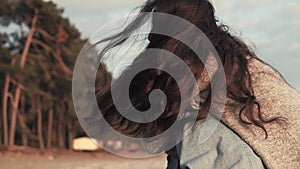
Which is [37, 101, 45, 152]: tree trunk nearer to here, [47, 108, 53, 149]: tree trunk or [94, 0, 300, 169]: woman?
[47, 108, 53, 149]: tree trunk

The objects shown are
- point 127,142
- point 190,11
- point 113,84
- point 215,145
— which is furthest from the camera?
point 127,142

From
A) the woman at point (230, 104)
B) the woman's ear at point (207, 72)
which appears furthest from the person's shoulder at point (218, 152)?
the woman's ear at point (207, 72)

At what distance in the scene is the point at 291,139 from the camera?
4.94ft

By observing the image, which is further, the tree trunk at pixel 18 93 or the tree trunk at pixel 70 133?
the tree trunk at pixel 70 133

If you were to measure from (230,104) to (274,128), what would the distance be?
117mm

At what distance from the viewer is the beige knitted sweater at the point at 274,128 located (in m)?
1.49

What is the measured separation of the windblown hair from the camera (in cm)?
153

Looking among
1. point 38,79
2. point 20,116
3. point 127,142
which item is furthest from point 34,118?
point 127,142

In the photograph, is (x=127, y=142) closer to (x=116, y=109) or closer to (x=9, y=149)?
(x=116, y=109)

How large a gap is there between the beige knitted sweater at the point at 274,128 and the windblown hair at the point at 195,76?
2cm

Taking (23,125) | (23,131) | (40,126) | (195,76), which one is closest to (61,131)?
(40,126)

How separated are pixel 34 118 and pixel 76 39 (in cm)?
514

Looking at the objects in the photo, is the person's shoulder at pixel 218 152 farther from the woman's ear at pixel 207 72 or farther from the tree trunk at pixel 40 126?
the tree trunk at pixel 40 126

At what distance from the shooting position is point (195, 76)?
5.09 feet
